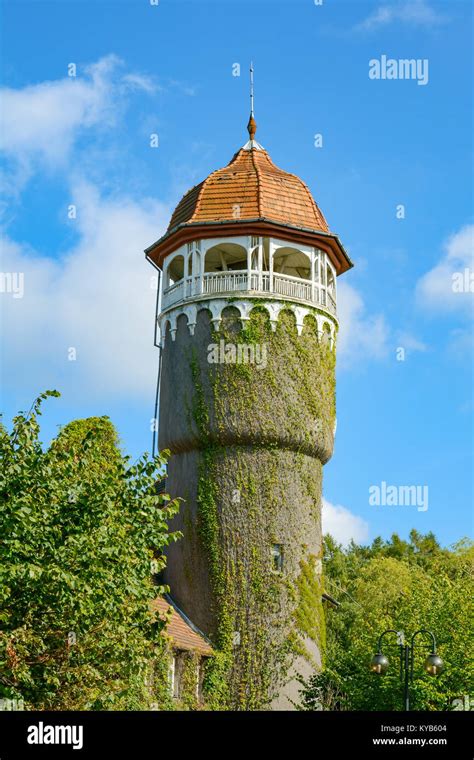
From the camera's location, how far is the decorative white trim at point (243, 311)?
29.1 metres

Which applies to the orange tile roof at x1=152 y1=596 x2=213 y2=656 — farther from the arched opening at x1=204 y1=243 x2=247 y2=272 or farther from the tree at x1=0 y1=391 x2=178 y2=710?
the arched opening at x1=204 y1=243 x2=247 y2=272

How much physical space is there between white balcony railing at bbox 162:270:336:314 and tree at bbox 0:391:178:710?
12.1 m

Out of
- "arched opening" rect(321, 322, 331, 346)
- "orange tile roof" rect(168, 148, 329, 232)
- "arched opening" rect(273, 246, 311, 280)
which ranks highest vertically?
"orange tile roof" rect(168, 148, 329, 232)

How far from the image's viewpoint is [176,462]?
29891 mm

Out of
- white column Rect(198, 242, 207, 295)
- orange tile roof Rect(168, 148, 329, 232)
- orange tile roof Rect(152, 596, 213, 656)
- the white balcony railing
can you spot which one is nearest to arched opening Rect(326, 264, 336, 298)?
the white balcony railing

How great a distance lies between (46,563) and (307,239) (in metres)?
17.3

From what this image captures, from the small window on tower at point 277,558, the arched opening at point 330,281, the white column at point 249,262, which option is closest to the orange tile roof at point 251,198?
the white column at point 249,262

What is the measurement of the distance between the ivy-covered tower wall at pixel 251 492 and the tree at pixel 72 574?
9528 millimetres

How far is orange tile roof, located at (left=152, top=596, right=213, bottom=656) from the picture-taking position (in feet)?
85.0

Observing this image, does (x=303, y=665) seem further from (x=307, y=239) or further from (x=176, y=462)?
(x=307, y=239)

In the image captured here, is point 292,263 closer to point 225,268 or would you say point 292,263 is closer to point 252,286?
point 225,268

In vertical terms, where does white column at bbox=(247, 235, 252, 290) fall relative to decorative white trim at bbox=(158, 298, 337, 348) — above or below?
above

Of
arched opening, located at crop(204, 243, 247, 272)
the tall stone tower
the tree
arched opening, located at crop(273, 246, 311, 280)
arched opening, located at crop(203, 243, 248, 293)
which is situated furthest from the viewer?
arched opening, located at crop(273, 246, 311, 280)

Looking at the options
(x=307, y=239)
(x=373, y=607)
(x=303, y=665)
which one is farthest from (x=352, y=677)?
(x=373, y=607)
